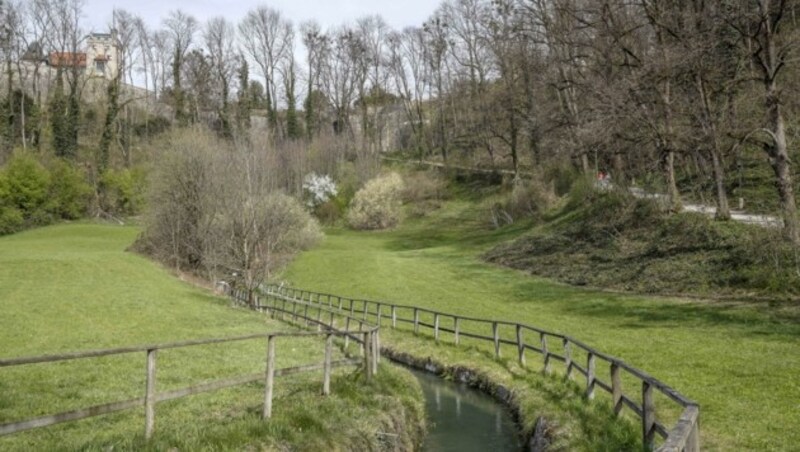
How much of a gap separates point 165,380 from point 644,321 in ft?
55.6

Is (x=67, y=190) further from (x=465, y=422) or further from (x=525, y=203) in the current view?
(x=465, y=422)

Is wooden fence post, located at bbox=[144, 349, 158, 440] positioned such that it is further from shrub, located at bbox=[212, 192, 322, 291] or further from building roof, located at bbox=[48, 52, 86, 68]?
building roof, located at bbox=[48, 52, 86, 68]

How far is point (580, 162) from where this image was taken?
53.3 metres

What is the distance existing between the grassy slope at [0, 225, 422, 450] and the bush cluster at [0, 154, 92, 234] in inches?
1403

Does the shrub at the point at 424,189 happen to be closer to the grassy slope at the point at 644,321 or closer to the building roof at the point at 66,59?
the grassy slope at the point at 644,321

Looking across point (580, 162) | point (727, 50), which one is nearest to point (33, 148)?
point (580, 162)

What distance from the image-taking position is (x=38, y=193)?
6400cm

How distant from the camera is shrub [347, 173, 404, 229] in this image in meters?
68.1

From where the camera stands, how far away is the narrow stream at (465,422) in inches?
512

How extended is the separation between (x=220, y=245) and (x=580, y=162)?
31.1 meters

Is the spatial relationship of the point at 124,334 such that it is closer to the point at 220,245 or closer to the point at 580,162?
the point at 220,245

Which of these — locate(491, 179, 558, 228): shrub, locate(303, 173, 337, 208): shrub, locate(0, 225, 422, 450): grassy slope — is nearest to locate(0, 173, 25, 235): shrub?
locate(303, 173, 337, 208): shrub

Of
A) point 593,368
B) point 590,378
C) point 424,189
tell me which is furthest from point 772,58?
point 424,189

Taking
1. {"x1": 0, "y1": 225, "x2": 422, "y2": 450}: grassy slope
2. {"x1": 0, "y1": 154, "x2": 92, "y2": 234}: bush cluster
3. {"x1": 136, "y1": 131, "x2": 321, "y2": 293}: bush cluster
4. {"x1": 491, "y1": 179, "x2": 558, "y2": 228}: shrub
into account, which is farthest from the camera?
{"x1": 0, "y1": 154, "x2": 92, "y2": 234}: bush cluster
